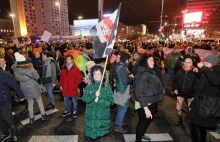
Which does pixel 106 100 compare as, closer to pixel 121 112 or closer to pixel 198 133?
pixel 121 112

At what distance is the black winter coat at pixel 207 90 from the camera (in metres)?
2.88

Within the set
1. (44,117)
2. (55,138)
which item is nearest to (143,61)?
(55,138)

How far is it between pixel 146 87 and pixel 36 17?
409 ft

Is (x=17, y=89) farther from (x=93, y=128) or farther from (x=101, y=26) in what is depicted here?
(x=101, y=26)

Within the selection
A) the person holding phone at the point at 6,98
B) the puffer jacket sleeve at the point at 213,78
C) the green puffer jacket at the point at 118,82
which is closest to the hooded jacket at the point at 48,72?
the person holding phone at the point at 6,98

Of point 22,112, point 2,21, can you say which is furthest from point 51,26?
point 22,112

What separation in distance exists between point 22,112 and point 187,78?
17.1ft

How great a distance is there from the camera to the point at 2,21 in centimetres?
10038

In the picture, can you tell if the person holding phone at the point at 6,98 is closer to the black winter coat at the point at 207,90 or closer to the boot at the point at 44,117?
the boot at the point at 44,117

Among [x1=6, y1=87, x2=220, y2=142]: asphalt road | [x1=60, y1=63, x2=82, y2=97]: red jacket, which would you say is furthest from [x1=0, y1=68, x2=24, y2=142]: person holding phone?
[x1=60, y1=63, x2=82, y2=97]: red jacket

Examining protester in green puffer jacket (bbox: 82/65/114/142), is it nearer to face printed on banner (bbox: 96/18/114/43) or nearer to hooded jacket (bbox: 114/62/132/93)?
face printed on banner (bbox: 96/18/114/43)

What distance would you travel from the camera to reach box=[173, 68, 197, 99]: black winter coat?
4465 mm

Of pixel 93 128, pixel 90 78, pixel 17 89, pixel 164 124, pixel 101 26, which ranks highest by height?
pixel 101 26

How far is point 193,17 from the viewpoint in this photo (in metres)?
43.0
